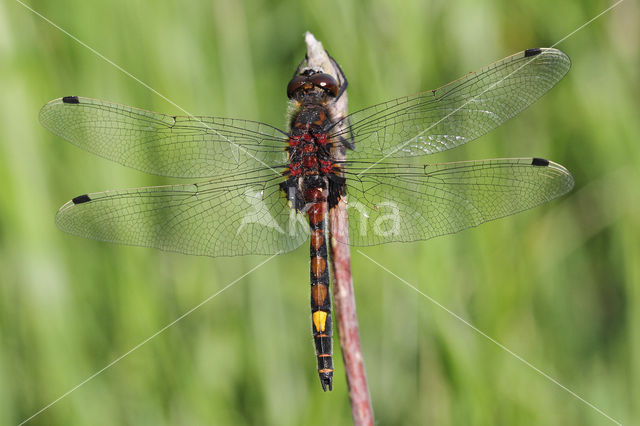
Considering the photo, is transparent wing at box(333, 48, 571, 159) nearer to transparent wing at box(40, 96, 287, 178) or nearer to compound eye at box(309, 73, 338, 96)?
compound eye at box(309, 73, 338, 96)

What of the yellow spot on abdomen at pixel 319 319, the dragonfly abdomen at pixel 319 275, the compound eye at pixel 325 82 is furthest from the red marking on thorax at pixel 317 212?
the compound eye at pixel 325 82

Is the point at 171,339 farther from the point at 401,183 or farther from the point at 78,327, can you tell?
the point at 401,183

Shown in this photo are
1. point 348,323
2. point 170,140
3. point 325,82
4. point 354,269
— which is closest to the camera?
point 348,323

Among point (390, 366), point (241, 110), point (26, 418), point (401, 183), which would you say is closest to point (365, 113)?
point (401, 183)

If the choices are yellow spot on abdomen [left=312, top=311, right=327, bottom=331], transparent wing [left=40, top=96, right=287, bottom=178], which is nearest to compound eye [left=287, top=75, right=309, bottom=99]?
transparent wing [left=40, top=96, right=287, bottom=178]

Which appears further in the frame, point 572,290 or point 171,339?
point 572,290

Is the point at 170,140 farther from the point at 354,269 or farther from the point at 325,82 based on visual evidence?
the point at 354,269

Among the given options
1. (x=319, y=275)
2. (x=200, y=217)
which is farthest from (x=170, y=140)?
(x=319, y=275)
